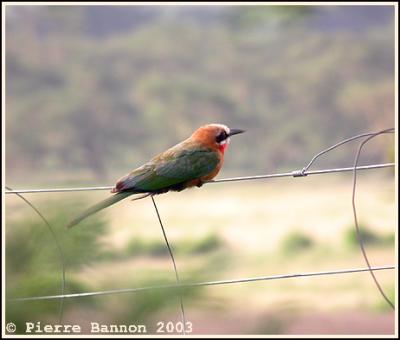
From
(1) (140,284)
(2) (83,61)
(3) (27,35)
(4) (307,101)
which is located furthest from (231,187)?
(1) (140,284)

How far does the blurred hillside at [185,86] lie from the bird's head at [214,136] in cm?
1313

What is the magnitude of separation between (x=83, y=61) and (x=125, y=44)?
1.05 metres

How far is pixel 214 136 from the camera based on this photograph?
2.28 m

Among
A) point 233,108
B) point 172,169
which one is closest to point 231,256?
point 172,169

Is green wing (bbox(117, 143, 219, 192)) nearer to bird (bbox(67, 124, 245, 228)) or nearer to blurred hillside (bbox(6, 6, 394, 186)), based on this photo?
bird (bbox(67, 124, 245, 228))

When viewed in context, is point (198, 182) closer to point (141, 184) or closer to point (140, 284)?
point (141, 184)

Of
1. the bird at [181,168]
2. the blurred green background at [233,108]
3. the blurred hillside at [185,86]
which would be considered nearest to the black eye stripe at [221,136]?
the bird at [181,168]

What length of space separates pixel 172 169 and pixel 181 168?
0.03m

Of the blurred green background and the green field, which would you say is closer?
the green field

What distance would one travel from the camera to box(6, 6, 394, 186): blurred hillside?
1678cm

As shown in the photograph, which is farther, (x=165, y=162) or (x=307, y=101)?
(x=307, y=101)

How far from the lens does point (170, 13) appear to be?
68.1ft

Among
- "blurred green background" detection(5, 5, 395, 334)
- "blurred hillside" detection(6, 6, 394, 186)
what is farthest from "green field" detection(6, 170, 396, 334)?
"blurred hillside" detection(6, 6, 394, 186)

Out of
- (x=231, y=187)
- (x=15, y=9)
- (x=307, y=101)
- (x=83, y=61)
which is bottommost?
(x=231, y=187)
